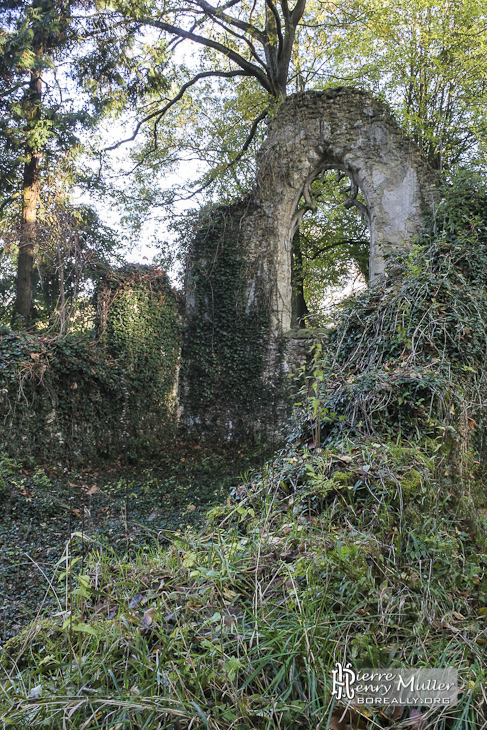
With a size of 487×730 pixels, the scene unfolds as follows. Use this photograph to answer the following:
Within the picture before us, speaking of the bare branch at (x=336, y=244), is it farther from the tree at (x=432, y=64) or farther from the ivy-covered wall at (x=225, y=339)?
the ivy-covered wall at (x=225, y=339)

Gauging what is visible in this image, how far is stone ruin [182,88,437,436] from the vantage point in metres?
9.26

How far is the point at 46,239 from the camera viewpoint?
8.77 m

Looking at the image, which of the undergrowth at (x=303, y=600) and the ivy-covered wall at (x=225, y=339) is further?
the ivy-covered wall at (x=225, y=339)

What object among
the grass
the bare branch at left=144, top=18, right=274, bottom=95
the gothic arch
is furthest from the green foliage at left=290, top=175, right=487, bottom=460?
the bare branch at left=144, top=18, right=274, bottom=95

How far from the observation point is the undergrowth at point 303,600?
168cm

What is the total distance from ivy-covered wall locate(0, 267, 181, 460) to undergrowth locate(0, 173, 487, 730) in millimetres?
5173

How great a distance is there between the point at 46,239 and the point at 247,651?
8.65 m

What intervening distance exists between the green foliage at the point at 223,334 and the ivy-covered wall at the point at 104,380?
44 centimetres

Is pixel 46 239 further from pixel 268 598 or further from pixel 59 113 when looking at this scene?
pixel 268 598

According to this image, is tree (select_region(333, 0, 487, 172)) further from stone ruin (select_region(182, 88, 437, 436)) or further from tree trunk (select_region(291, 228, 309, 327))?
tree trunk (select_region(291, 228, 309, 327))

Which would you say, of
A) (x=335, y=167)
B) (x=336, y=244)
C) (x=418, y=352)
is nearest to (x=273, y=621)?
(x=418, y=352)

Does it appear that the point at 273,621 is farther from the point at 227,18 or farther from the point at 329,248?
the point at 329,248

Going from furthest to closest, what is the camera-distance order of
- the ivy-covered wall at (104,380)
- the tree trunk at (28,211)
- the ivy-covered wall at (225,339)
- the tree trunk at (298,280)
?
the tree trunk at (298,280) → the tree trunk at (28,211) → the ivy-covered wall at (225,339) → the ivy-covered wall at (104,380)

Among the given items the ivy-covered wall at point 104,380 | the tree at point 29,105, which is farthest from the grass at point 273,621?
the tree at point 29,105
